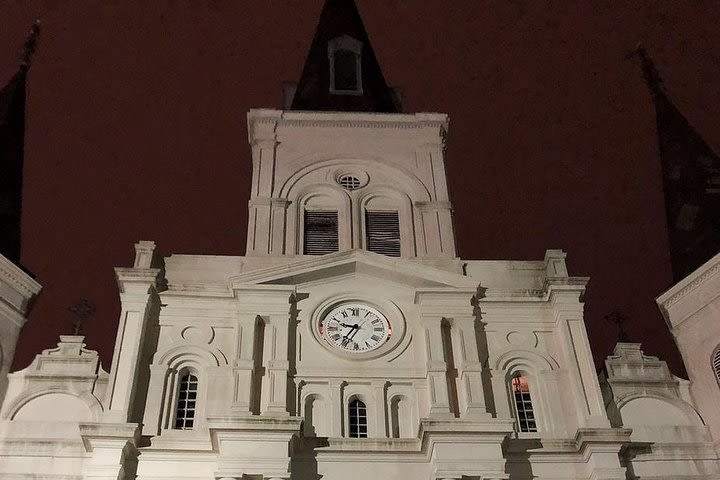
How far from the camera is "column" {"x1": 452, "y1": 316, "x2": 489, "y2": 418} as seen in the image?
2011cm

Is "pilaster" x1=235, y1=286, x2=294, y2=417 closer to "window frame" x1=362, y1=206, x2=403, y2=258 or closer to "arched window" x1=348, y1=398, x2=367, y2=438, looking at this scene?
"arched window" x1=348, y1=398, x2=367, y2=438

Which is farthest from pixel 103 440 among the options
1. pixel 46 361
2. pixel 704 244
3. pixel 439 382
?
pixel 704 244

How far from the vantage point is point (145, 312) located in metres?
21.6

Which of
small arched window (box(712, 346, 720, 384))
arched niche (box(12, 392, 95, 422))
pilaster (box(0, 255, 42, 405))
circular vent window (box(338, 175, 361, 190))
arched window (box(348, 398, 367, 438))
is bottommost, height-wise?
arched window (box(348, 398, 367, 438))

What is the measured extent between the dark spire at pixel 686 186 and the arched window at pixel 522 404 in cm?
658

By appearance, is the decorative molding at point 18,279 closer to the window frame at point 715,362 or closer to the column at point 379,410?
the column at point 379,410

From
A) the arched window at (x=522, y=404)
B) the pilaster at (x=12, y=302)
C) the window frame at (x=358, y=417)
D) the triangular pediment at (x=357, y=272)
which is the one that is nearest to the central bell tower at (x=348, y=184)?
the triangular pediment at (x=357, y=272)

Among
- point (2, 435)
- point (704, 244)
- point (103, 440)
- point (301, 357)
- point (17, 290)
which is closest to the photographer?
point (103, 440)

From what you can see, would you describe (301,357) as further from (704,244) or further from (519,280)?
(704,244)

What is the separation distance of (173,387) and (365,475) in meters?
5.02

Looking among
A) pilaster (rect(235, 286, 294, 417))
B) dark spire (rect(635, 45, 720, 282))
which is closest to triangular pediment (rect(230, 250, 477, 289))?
pilaster (rect(235, 286, 294, 417))

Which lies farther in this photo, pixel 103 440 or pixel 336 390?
pixel 336 390

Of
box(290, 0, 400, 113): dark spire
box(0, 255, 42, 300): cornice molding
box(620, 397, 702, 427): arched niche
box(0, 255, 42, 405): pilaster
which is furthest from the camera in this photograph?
box(290, 0, 400, 113): dark spire

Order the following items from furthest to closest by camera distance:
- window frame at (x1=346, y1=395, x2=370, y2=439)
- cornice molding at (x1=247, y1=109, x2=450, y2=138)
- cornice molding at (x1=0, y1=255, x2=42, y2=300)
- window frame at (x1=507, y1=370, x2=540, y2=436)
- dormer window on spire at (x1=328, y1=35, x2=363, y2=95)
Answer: dormer window on spire at (x1=328, y1=35, x2=363, y2=95), cornice molding at (x1=247, y1=109, x2=450, y2=138), cornice molding at (x1=0, y1=255, x2=42, y2=300), window frame at (x1=507, y1=370, x2=540, y2=436), window frame at (x1=346, y1=395, x2=370, y2=439)
